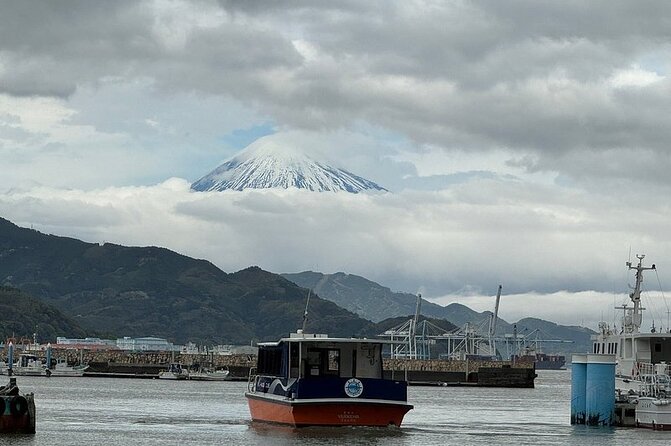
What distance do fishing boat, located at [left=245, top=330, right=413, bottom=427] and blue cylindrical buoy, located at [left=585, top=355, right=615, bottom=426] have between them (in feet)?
36.6

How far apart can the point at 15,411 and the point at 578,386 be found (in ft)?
103

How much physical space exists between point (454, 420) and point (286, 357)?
27.0m

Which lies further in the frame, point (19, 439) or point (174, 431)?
point (174, 431)

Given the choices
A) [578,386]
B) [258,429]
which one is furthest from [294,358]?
[578,386]

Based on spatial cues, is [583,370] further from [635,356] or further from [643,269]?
[643,269]

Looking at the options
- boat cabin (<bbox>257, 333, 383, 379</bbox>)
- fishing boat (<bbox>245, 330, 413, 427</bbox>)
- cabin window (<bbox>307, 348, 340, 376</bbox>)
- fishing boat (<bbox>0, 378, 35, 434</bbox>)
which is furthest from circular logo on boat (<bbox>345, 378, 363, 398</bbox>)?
fishing boat (<bbox>0, 378, 35, 434</bbox>)

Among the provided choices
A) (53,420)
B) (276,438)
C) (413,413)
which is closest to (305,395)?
(276,438)

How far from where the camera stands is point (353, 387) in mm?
64562

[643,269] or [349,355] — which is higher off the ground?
[643,269]

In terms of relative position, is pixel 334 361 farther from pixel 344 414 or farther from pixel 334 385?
pixel 344 414

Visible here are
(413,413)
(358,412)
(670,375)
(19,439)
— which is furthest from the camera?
(413,413)

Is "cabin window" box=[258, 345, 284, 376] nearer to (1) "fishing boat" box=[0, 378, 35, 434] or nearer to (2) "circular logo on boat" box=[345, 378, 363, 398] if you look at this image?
(2) "circular logo on boat" box=[345, 378, 363, 398]

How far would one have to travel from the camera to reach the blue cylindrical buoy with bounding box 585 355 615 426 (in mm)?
70625

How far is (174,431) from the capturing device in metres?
73.1
